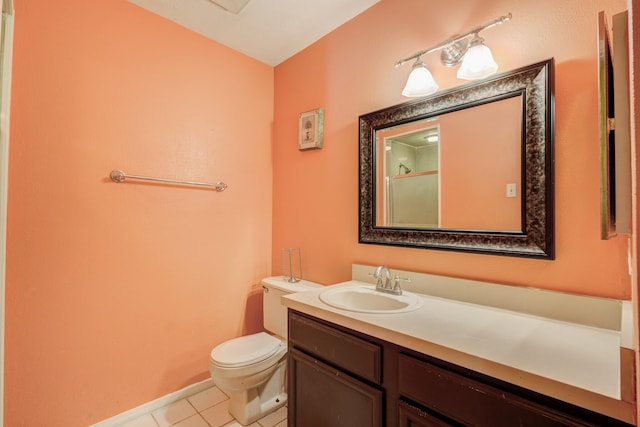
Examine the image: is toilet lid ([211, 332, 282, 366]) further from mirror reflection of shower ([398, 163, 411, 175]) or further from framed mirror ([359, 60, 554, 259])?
mirror reflection of shower ([398, 163, 411, 175])

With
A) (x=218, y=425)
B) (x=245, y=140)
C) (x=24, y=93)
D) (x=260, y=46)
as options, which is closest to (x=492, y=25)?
(x=260, y=46)

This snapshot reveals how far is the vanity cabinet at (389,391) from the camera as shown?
686 mm

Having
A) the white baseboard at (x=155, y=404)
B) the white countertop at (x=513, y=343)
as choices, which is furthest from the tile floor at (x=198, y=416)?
the white countertop at (x=513, y=343)

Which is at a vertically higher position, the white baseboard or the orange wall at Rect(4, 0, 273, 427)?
the orange wall at Rect(4, 0, 273, 427)

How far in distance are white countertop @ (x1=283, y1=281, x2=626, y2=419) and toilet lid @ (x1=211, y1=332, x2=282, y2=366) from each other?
0.61 m

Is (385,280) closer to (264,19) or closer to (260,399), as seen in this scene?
(260,399)

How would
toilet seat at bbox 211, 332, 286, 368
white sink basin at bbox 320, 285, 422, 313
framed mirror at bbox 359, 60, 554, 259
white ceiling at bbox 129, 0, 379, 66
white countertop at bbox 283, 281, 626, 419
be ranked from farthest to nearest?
white ceiling at bbox 129, 0, 379, 66 < toilet seat at bbox 211, 332, 286, 368 < white sink basin at bbox 320, 285, 422, 313 < framed mirror at bbox 359, 60, 554, 259 < white countertop at bbox 283, 281, 626, 419

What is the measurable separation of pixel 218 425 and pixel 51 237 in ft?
4.30

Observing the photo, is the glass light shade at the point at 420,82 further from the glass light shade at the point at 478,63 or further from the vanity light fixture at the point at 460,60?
the glass light shade at the point at 478,63

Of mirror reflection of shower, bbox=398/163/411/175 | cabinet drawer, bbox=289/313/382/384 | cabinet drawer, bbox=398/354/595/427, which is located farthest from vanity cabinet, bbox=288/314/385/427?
mirror reflection of shower, bbox=398/163/411/175

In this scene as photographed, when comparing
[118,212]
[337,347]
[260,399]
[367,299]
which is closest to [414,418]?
[337,347]

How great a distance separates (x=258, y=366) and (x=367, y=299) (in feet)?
2.33

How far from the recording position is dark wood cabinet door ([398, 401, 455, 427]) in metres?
0.82

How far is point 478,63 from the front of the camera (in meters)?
1.16
